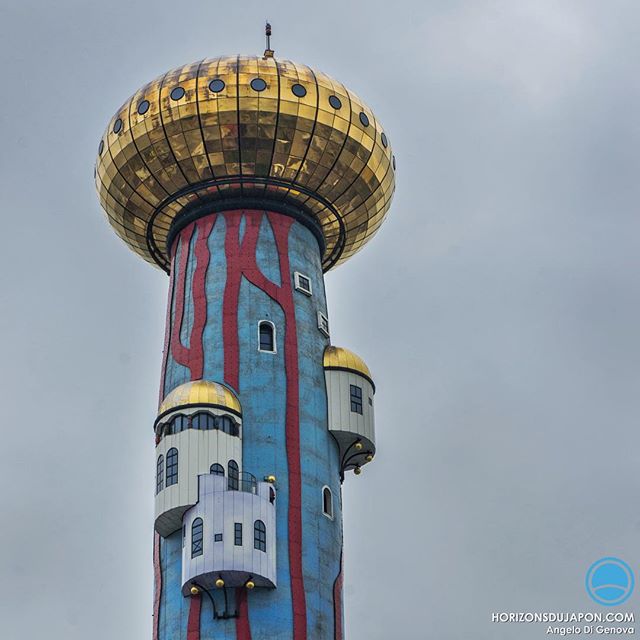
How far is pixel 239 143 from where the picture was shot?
4316 centimetres

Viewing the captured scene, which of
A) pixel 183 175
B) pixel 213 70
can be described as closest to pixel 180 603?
pixel 183 175

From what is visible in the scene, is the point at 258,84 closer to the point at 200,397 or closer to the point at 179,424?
the point at 200,397

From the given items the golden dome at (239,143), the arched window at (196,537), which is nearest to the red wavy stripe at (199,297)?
the golden dome at (239,143)

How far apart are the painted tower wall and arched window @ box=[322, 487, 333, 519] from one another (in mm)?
192

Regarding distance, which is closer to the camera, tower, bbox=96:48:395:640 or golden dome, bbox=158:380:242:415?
tower, bbox=96:48:395:640

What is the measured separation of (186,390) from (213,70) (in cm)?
965

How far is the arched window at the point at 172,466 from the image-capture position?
38.7 meters

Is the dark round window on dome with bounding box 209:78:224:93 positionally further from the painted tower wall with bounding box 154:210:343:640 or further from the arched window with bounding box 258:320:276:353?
the arched window with bounding box 258:320:276:353

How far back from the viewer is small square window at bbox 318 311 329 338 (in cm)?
4356

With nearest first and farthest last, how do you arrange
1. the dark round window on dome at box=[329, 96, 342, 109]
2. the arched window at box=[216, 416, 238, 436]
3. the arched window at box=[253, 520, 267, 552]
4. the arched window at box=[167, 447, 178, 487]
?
1. the arched window at box=[253, 520, 267, 552]
2. the arched window at box=[167, 447, 178, 487]
3. the arched window at box=[216, 416, 238, 436]
4. the dark round window on dome at box=[329, 96, 342, 109]

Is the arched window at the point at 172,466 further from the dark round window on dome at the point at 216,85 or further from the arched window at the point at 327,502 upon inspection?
the dark round window on dome at the point at 216,85

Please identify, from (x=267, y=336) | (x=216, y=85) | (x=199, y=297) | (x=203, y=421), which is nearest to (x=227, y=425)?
(x=203, y=421)

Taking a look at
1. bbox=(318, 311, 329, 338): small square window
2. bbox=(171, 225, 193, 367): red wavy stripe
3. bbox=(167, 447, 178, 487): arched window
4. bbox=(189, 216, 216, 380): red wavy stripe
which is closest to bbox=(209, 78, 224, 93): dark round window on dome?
bbox=(189, 216, 216, 380): red wavy stripe

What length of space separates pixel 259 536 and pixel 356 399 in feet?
20.1
